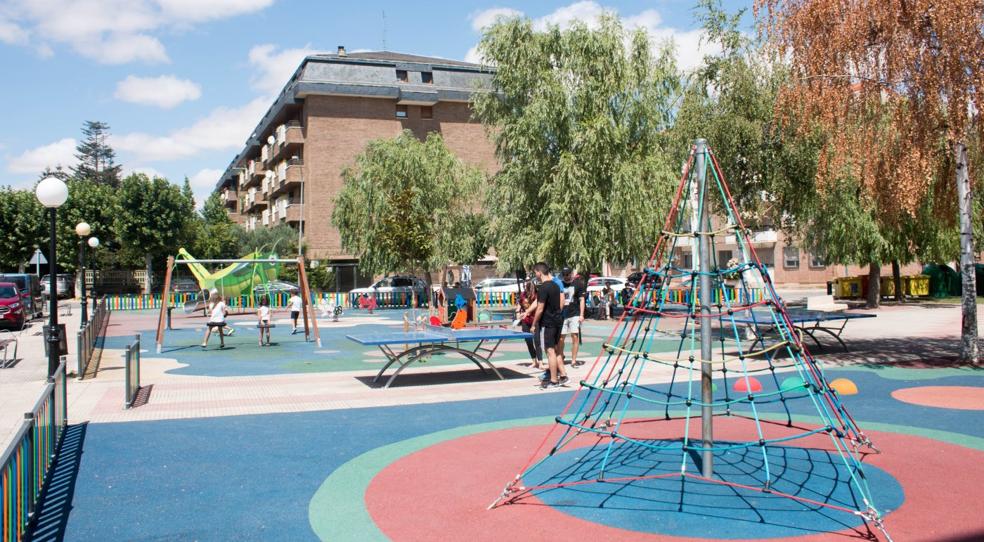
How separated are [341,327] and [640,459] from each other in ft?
66.5

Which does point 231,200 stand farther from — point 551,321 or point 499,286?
point 551,321

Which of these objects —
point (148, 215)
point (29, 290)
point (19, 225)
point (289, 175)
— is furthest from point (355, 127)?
point (19, 225)

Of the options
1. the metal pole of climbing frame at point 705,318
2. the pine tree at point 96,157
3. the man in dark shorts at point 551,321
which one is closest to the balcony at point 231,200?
the pine tree at point 96,157

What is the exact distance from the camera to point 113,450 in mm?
8156

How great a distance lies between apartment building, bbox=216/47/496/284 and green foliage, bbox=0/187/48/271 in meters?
17.5

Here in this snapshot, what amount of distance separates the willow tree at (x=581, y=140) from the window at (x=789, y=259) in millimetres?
34596

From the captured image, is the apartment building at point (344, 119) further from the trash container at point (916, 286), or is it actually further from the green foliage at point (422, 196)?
the trash container at point (916, 286)

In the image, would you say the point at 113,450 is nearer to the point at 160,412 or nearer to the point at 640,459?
the point at 160,412

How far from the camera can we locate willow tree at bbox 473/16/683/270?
83.1 ft

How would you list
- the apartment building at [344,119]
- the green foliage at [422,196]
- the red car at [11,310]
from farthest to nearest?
1. the apartment building at [344,119]
2. the green foliage at [422,196]
3. the red car at [11,310]

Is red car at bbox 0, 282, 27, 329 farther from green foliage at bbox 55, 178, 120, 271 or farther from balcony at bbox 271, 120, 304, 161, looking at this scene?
green foliage at bbox 55, 178, 120, 271

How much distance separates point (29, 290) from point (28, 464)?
3085cm

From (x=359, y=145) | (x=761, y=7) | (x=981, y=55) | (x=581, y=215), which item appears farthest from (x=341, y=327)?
(x=359, y=145)

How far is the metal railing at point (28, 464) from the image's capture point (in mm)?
4852
